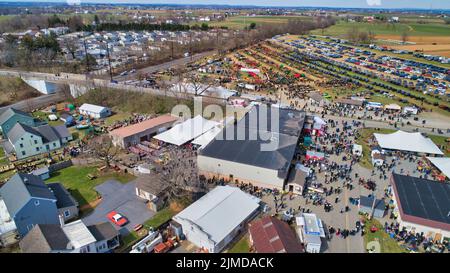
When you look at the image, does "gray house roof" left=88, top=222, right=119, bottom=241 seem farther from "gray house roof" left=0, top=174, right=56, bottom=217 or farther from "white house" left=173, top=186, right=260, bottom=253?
"gray house roof" left=0, top=174, right=56, bottom=217

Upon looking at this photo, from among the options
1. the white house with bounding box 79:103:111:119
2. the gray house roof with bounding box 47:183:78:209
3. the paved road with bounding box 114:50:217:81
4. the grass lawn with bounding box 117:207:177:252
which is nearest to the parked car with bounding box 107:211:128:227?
the grass lawn with bounding box 117:207:177:252

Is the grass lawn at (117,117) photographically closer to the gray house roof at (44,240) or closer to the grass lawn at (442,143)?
the gray house roof at (44,240)

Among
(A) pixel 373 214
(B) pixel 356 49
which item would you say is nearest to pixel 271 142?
(A) pixel 373 214

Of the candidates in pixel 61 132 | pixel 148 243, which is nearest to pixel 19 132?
pixel 61 132

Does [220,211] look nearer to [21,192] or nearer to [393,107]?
[21,192]

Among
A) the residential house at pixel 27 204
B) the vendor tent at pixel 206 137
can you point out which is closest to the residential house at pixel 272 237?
the vendor tent at pixel 206 137
